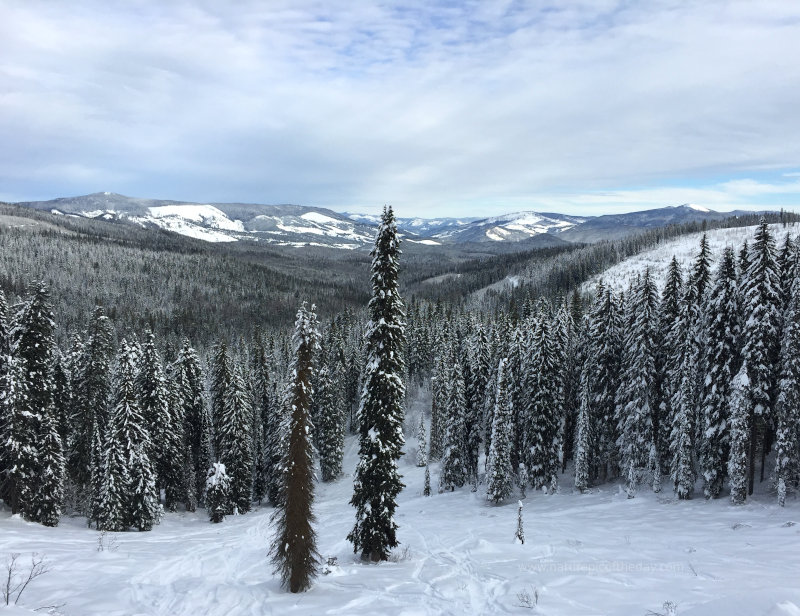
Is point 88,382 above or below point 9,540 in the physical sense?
above

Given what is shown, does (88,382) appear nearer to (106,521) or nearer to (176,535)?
(106,521)

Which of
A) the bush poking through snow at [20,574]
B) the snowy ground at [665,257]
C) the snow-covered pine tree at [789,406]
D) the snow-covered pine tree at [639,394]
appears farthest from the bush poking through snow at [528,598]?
the snowy ground at [665,257]

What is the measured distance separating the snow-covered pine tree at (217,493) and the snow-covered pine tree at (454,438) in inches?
868

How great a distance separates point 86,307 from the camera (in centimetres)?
18712

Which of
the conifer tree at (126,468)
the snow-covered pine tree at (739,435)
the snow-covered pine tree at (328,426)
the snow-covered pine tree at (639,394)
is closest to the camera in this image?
the snow-covered pine tree at (739,435)

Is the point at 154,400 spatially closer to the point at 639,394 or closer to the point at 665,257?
the point at 639,394

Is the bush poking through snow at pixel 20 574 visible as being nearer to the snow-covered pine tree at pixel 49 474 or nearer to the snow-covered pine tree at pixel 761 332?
the snow-covered pine tree at pixel 49 474

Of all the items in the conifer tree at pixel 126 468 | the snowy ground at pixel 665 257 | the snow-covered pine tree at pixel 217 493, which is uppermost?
the snowy ground at pixel 665 257

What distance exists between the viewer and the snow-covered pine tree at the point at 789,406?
83.3ft

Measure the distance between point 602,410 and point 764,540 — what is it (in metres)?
19.1

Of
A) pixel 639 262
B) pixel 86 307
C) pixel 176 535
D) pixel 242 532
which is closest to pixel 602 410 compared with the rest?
pixel 242 532

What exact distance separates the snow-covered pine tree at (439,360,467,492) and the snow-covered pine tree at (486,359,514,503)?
7322mm

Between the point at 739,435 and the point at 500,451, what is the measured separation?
17.4 m

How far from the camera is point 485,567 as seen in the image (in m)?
20.0
